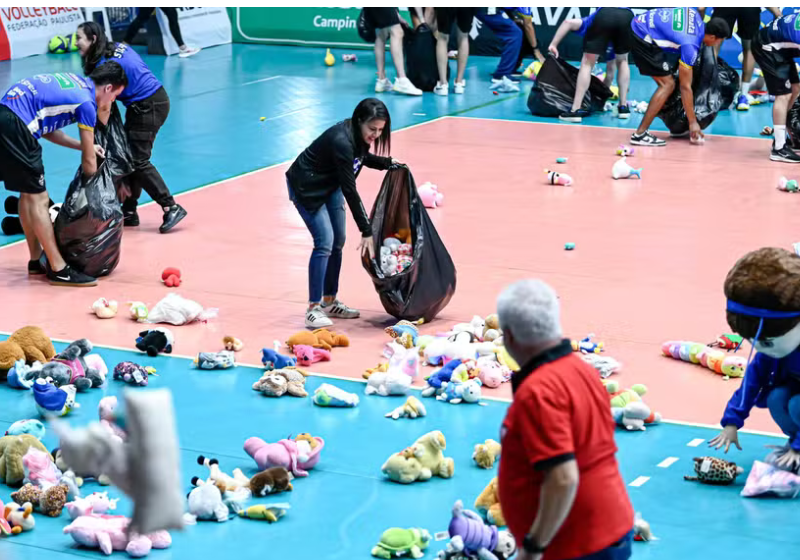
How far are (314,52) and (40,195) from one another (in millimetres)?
12672

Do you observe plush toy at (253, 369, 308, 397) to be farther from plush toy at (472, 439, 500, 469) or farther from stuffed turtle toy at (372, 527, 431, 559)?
stuffed turtle toy at (372, 527, 431, 559)

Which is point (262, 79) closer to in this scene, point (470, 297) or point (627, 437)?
point (470, 297)

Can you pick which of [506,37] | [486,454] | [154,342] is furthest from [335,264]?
[506,37]

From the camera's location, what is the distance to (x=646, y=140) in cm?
1429

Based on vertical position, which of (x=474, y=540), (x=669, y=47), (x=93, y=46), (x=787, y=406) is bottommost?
(x=474, y=540)

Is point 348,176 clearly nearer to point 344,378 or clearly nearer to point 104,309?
point 344,378

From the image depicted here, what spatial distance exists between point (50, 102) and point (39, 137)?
0.27m

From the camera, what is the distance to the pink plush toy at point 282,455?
6.01 metres

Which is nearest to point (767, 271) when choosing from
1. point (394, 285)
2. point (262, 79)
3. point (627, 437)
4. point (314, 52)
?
point (627, 437)

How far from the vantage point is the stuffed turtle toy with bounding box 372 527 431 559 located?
5.19m

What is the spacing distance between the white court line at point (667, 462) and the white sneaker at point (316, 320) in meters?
2.82

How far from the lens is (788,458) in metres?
5.79

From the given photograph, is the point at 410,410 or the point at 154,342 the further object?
the point at 154,342

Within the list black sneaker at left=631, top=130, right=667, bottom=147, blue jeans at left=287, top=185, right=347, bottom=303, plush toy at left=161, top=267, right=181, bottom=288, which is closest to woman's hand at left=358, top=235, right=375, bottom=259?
blue jeans at left=287, top=185, right=347, bottom=303
